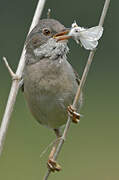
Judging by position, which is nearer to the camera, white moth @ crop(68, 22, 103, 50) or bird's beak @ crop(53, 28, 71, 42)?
white moth @ crop(68, 22, 103, 50)

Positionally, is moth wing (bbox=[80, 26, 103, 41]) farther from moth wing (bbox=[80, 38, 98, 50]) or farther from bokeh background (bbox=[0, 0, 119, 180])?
bokeh background (bbox=[0, 0, 119, 180])

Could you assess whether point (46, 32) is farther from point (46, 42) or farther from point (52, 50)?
point (52, 50)

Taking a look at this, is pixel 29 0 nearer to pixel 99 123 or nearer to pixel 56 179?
pixel 99 123

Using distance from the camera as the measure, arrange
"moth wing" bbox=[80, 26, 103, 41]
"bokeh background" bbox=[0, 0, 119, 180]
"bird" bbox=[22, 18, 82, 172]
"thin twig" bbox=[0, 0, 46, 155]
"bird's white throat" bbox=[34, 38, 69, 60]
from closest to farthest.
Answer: "moth wing" bbox=[80, 26, 103, 41], "thin twig" bbox=[0, 0, 46, 155], "bird's white throat" bbox=[34, 38, 69, 60], "bird" bbox=[22, 18, 82, 172], "bokeh background" bbox=[0, 0, 119, 180]

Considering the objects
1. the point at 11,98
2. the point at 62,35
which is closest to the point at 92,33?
the point at 62,35

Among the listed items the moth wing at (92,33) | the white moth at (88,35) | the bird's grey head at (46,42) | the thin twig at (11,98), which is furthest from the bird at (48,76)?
Result: the moth wing at (92,33)

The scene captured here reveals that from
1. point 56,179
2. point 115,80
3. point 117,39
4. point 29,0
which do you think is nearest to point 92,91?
point 115,80

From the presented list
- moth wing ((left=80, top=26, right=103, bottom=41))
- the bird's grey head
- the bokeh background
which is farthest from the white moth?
the bokeh background
